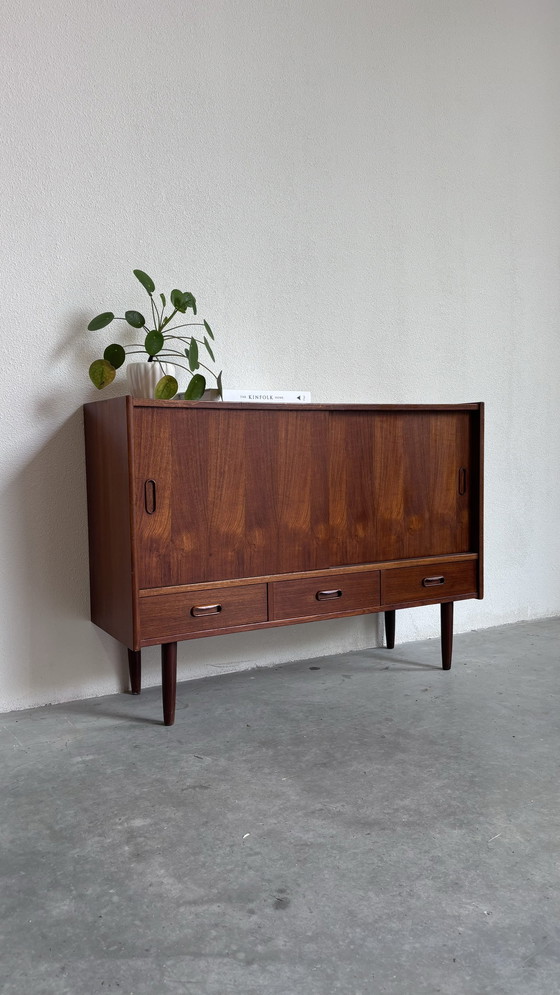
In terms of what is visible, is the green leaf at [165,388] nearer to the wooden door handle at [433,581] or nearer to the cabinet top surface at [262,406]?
the cabinet top surface at [262,406]

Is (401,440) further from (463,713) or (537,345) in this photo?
(537,345)

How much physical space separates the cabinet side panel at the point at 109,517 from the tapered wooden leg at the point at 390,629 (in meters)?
1.20

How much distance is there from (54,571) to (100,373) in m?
0.66

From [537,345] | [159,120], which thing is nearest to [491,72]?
[537,345]

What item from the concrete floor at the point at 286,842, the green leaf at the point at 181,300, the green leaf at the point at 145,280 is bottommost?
the concrete floor at the point at 286,842

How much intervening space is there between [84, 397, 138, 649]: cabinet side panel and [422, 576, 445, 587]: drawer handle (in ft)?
3.46

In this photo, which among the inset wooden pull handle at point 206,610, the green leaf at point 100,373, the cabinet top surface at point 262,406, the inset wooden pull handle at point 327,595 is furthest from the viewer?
the inset wooden pull handle at point 327,595

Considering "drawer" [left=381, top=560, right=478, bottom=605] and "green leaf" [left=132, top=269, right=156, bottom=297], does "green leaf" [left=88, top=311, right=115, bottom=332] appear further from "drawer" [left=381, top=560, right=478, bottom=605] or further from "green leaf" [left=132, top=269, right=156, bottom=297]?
"drawer" [left=381, top=560, right=478, bottom=605]

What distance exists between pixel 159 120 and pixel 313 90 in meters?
0.67

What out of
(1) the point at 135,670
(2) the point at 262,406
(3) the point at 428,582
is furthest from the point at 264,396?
(1) the point at 135,670

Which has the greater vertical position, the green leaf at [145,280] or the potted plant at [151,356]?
the green leaf at [145,280]

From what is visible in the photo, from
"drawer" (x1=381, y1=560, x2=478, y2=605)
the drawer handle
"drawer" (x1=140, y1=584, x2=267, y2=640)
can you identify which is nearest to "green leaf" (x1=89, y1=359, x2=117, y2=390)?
"drawer" (x1=140, y1=584, x2=267, y2=640)

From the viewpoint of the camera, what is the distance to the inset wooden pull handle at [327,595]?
7.97 feet

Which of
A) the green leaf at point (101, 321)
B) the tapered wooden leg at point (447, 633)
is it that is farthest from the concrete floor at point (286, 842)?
the green leaf at point (101, 321)
